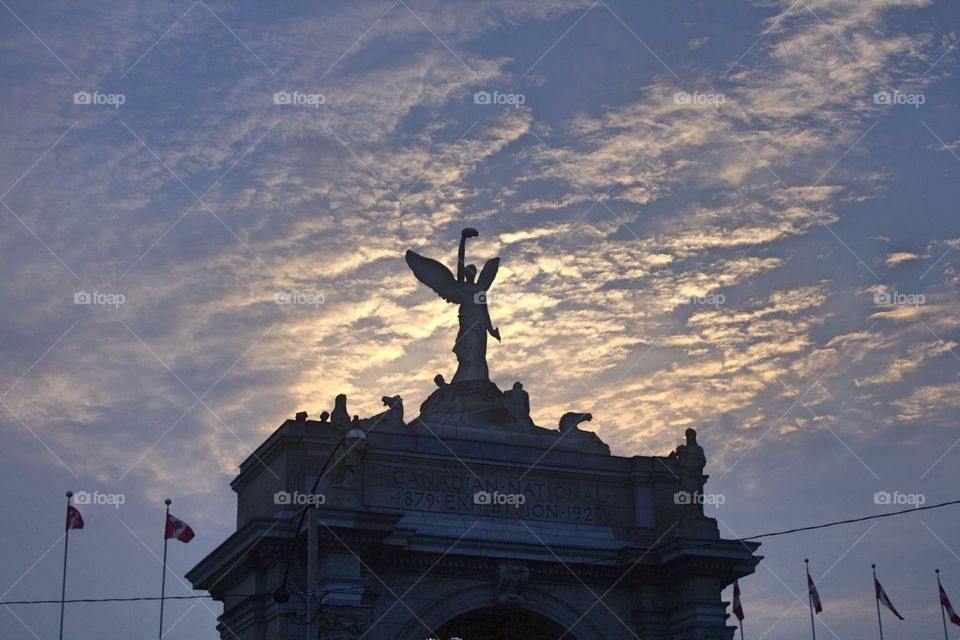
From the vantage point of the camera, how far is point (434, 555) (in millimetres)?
41531

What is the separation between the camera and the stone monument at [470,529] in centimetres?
3978

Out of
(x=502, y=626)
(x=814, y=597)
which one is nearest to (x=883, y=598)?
(x=814, y=597)

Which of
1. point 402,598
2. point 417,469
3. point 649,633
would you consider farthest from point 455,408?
point 649,633

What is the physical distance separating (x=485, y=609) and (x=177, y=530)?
30.5 ft

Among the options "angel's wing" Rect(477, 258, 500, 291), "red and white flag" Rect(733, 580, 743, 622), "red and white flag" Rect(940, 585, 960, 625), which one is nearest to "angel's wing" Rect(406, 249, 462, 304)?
"angel's wing" Rect(477, 258, 500, 291)

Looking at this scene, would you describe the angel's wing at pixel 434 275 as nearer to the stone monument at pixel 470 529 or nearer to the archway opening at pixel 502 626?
the stone monument at pixel 470 529

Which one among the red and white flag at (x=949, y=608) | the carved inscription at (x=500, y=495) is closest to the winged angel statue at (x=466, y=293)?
the carved inscription at (x=500, y=495)

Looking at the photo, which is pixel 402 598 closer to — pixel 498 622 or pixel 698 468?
pixel 498 622

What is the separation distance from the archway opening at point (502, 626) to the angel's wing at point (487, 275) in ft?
33.0

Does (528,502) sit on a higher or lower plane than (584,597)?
higher

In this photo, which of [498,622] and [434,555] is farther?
[498,622]

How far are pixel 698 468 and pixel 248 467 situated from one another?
13.9 m

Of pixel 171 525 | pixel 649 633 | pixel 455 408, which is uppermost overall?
pixel 455 408

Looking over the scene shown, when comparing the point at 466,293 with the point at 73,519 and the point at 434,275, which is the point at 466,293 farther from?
the point at 73,519
